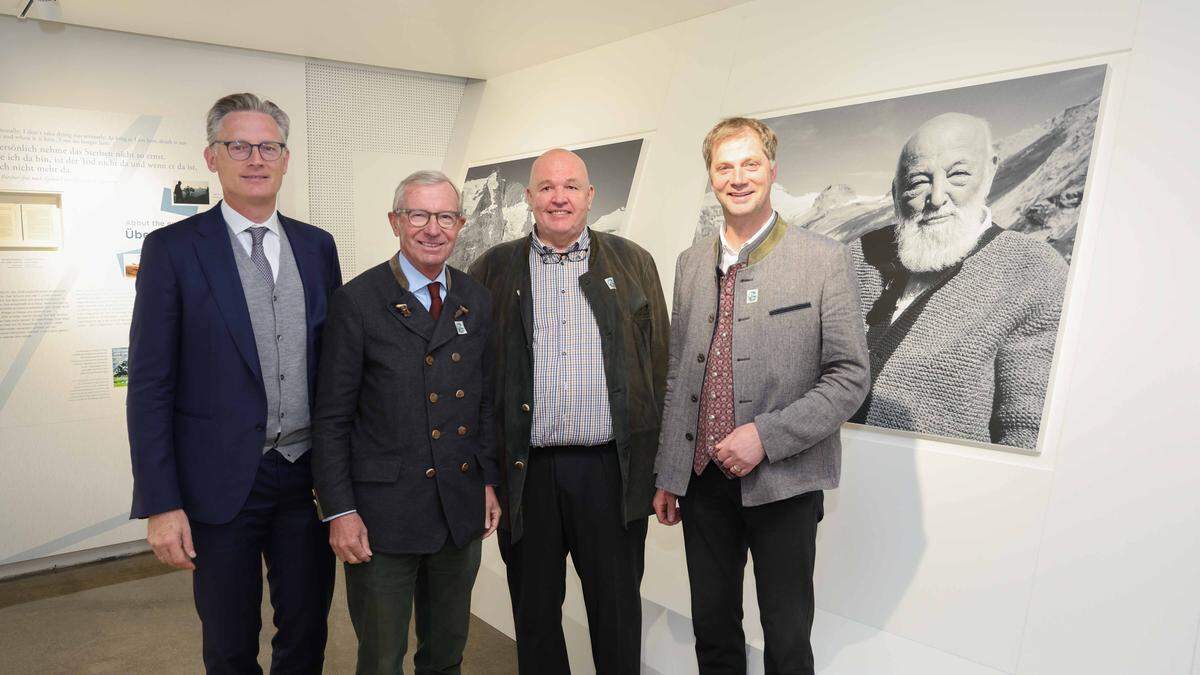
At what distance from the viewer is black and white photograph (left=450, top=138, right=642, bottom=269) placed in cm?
458

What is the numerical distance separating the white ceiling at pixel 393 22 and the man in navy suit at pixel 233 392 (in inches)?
91.1

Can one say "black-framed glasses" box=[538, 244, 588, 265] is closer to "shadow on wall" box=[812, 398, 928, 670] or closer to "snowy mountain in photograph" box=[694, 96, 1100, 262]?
"shadow on wall" box=[812, 398, 928, 670]

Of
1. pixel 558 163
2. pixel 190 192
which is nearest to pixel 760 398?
pixel 558 163

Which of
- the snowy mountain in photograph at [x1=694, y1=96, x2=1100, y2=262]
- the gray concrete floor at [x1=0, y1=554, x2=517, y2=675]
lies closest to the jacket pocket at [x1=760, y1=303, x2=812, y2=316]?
the snowy mountain in photograph at [x1=694, y1=96, x2=1100, y2=262]

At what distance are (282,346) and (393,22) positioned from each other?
2907mm

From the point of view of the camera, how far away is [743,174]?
2303 mm

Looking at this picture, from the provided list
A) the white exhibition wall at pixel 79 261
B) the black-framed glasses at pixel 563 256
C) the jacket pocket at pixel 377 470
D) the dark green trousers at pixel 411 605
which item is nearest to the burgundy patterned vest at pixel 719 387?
the black-framed glasses at pixel 563 256

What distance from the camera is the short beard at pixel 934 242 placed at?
9.63ft

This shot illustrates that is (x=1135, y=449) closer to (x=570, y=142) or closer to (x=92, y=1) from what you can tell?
(x=570, y=142)

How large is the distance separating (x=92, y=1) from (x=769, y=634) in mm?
4347

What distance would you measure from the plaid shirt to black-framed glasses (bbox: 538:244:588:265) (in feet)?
0.19

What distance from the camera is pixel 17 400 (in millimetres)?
4570

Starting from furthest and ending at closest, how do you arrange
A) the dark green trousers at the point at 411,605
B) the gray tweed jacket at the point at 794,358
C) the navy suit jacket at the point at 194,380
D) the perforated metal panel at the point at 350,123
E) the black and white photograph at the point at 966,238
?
the perforated metal panel at the point at 350,123, the black and white photograph at the point at 966,238, the dark green trousers at the point at 411,605, the gray tweed jacket at the point at 794,358, the navy suit jacket at the point at 194,380

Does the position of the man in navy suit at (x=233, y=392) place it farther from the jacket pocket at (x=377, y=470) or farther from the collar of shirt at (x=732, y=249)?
the collar of shirt at (x=732, y=249)
